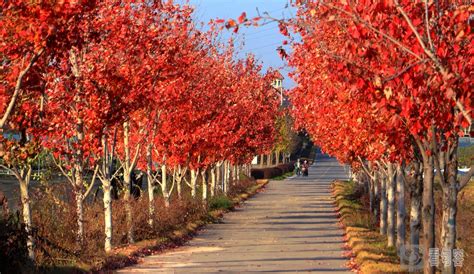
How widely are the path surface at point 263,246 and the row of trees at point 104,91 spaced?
77.7 inches

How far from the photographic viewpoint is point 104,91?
21.6 m

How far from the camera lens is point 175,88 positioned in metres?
29.2

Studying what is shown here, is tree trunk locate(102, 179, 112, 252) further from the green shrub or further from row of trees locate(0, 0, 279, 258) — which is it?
the green shrub

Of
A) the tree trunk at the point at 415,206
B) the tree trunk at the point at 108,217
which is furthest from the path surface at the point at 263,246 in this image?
the tree trunk at the point at 415,206

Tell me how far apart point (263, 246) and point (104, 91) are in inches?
305

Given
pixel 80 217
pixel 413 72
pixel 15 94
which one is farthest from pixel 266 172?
pixel 413 72

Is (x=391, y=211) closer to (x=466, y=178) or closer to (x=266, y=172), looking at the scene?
(x=466, y=178)

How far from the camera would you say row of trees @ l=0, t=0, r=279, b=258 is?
14.8m

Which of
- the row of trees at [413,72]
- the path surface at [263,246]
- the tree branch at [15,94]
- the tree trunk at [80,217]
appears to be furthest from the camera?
the tree trunk at [80,217]

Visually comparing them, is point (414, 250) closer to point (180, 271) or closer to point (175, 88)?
point (180, 271)

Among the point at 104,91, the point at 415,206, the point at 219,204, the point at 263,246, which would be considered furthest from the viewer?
the point at 219,204

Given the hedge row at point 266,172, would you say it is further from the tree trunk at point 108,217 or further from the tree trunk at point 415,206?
the tree trunk at point 415,206

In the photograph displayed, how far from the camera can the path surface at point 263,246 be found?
877 inches

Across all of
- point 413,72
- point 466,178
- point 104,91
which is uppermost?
point 104,91
